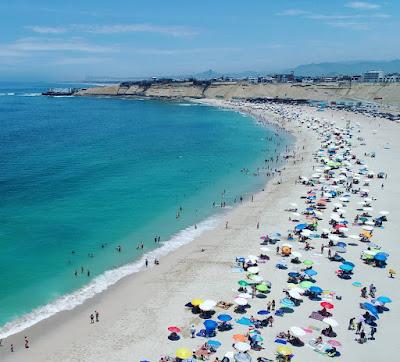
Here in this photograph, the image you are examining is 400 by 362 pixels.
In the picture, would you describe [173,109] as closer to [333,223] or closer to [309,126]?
[309,126]

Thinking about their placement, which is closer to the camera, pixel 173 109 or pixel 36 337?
pixel 36 337

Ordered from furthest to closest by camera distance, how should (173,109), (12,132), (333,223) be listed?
(173,109) → (12,132) → (333,223)

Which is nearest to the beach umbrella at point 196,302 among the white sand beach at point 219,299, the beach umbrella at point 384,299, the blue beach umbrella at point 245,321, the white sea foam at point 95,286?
the white sand beach at point 219,299

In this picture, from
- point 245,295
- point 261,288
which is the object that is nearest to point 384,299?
point 261,288

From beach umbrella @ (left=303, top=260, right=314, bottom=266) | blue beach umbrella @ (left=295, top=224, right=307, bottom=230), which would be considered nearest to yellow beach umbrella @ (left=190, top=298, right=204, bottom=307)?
Result: beach umbrella @ (left=303, top=260, right=314, bottom=266)

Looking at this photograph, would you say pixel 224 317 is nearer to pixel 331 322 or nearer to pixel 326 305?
pixel 331 322

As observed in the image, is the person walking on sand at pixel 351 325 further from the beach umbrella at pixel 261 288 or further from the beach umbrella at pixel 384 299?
the beach umbrella at pixel 261 288

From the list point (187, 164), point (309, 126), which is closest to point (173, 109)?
point (309, 126)
